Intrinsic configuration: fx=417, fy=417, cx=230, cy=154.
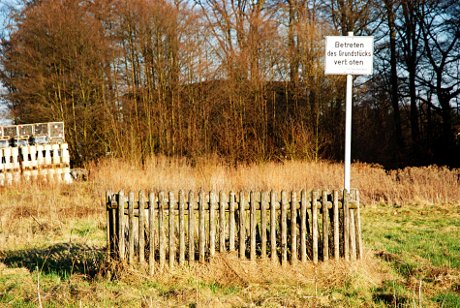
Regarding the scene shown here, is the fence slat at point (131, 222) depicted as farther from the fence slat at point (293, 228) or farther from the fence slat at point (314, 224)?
the fence slat at point (314, 224)

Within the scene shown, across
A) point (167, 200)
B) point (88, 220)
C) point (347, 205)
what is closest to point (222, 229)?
point (167, 200)

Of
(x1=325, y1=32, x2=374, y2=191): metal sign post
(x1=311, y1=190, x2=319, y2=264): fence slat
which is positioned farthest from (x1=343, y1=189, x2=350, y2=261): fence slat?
(x1=325, y1=32, x2=374, y2=191): metal sign post

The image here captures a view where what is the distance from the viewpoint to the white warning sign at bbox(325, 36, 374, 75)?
599cm

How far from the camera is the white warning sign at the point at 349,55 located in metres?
5.99

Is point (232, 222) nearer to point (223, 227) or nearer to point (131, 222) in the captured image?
point (223, 227)

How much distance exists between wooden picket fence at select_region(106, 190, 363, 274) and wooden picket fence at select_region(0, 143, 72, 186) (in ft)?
38.7

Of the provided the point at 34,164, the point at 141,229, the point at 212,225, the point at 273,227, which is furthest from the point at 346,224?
the point at 34,164

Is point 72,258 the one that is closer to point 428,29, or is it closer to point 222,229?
point 222,229

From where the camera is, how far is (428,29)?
73.5ft

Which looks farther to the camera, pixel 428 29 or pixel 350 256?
pixel 428 29

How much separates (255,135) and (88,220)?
410 inches

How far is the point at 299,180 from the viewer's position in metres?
13.2

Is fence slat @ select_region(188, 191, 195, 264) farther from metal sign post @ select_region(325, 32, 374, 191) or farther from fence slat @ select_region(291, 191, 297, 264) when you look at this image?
metal sign post @ select_region(325, 32, 374, 191)

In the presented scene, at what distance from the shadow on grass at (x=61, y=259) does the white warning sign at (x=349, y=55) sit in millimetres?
4265
